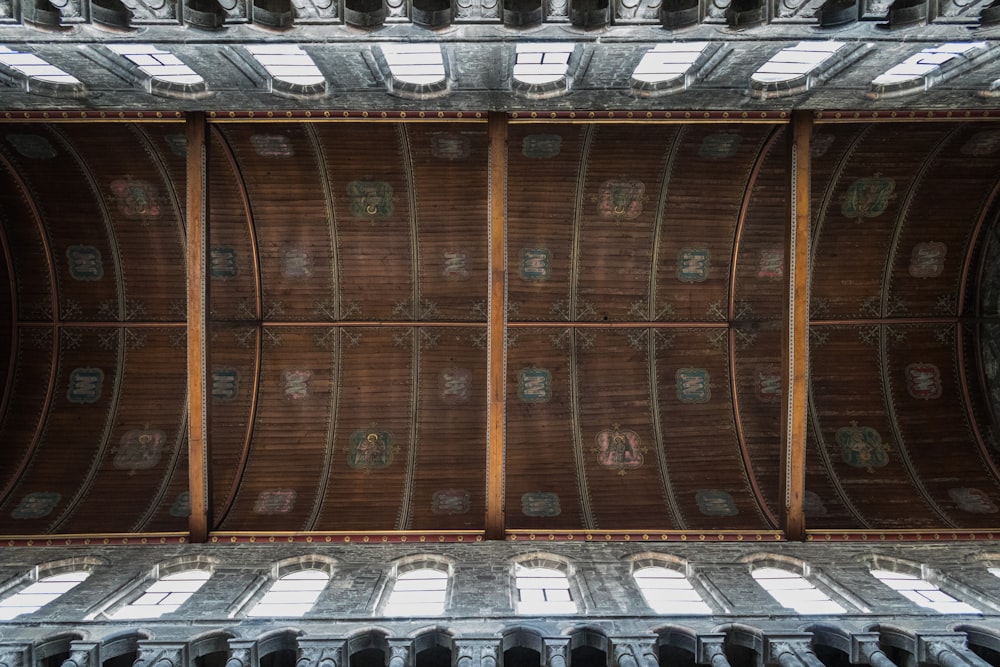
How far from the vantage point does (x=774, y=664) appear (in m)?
10.9

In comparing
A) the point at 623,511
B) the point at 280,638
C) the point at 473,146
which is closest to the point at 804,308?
the point at 623,511

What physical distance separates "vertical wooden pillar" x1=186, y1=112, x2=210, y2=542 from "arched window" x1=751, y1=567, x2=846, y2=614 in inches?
Answer: 419

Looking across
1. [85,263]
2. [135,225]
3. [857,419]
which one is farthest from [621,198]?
[85,263]

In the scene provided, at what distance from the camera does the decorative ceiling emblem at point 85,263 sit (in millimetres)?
16578

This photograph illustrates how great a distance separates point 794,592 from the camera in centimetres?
1280

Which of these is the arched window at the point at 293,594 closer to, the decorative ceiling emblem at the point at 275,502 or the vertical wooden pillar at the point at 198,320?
the vertical wooden pillar at the point at 198,320

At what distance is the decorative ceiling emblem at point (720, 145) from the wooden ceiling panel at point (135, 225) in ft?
38.8

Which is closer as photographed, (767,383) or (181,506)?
(181,506)

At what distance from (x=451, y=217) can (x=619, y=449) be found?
6.71 meters

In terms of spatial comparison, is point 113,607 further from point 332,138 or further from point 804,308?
point 804,308

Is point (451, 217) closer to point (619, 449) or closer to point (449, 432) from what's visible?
point (449, 432)

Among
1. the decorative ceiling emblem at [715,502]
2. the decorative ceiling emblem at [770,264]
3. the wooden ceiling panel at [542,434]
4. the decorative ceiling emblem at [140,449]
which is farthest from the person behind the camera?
the decorative ceiling emblem at [770,264]

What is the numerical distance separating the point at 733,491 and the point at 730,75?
30.6 feet

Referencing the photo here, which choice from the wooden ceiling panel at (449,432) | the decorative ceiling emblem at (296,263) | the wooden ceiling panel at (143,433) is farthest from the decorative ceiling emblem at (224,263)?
the wooden ceiling panel at (449,432)
